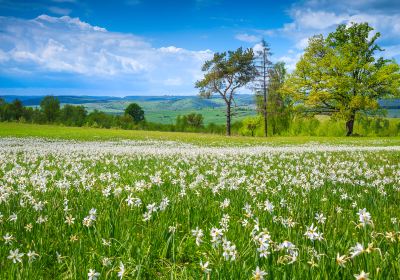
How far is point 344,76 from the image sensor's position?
57438mm

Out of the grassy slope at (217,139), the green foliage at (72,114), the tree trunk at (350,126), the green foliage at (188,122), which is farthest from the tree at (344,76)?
the green foliage at (72,114)

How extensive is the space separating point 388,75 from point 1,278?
6249cm

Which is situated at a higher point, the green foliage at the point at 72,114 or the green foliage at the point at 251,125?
the green foliage at the point at 72,114

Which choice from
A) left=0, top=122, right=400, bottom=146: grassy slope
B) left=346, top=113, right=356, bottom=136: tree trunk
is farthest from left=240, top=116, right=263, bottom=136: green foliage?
left=0, top=122, right=400, bottom=146: grassy slope

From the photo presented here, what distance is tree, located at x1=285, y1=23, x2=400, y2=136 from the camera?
2216 inches

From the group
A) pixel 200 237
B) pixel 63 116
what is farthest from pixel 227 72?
pixel 63 116

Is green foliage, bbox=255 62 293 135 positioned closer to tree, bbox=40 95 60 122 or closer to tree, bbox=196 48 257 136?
tree, bbox=196 48 257 136

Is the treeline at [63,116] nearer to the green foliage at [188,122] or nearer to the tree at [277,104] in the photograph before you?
the green foliage at [188,122]

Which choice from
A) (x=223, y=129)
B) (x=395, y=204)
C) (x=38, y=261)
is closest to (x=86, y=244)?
(x=38, y=261)

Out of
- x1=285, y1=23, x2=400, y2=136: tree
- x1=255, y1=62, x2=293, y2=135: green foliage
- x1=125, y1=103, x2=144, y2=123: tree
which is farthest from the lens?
x1=125, y1=103, x2=144, y2=123: tree

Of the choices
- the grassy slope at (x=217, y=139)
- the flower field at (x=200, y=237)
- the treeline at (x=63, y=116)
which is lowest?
the grassy slope at (x=217, y=139)

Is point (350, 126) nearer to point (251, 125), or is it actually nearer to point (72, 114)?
point (251, 125)

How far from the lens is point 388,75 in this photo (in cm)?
5538

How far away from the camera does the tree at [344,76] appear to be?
5628cm
